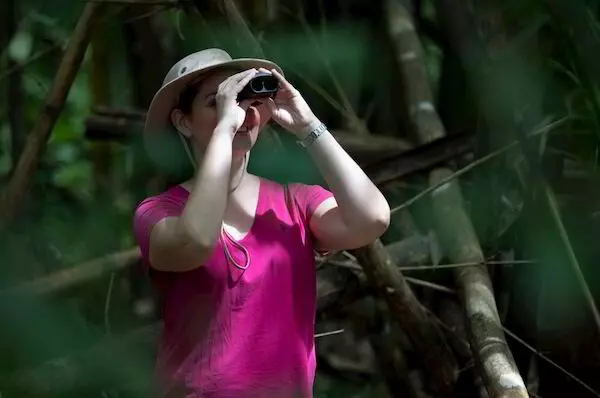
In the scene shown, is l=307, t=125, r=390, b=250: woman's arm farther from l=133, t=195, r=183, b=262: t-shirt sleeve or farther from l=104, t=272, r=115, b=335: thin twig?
l=104, t=272, r=115, b=335: thin twig

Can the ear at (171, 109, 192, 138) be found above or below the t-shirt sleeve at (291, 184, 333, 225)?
above

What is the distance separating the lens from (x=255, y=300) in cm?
114

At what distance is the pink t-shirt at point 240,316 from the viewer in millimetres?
1124

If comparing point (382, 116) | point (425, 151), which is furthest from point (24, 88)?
point (425, 151)

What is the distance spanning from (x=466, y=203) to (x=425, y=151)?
13 cm

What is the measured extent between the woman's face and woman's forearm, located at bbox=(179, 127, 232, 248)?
6 centimetres

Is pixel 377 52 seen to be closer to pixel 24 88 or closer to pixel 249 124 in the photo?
pixel 24 88

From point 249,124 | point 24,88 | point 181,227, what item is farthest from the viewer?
point 24,88

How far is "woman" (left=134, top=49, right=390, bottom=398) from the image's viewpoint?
3.63 ft

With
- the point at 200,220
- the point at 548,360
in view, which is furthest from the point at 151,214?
the point at 548,360

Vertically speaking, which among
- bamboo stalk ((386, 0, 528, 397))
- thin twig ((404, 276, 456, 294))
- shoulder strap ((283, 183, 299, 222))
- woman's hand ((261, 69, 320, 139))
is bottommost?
thin twig ((404, 276, 456, 294))

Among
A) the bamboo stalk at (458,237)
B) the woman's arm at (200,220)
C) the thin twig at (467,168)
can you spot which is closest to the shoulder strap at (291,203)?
the woman's arm at (200,220)

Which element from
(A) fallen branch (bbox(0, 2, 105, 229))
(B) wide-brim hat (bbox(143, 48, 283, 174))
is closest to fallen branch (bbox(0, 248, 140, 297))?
(A) fallen branch (bbox(0, 2, 105, 229))

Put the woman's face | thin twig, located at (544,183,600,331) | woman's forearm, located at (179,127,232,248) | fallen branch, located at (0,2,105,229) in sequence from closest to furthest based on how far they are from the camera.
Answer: woman's forearm, located at (179,127,232,248)
the woman's face
thin twig, located at (544,183,600,331)
fallen branch, located at (0,2,105,229)
